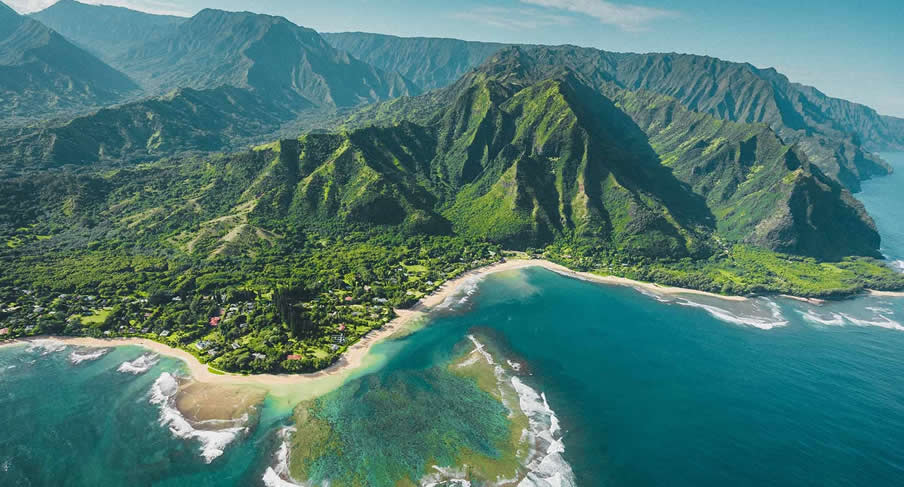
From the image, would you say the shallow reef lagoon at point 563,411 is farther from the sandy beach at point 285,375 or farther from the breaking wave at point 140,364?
the sandy beach at point 285,375

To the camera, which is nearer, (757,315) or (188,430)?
(188,430)

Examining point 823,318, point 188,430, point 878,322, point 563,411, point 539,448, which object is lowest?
point 188,430

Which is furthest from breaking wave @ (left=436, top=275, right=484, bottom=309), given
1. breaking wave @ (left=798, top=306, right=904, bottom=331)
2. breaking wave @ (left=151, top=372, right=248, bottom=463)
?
breaking wave @ (left=798, top=306, right=904, bottom=331)

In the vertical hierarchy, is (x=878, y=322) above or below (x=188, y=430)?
above

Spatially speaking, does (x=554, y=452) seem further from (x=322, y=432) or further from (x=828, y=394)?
(x=828, y=394)

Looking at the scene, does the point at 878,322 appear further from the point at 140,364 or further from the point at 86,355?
the point at 86,355

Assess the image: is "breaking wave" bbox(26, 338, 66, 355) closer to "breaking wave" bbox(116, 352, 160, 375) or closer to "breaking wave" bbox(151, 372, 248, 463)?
"breaking wave" bbox(116, 352, 160, 375)

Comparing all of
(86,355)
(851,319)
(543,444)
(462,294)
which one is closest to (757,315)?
(851,319)
